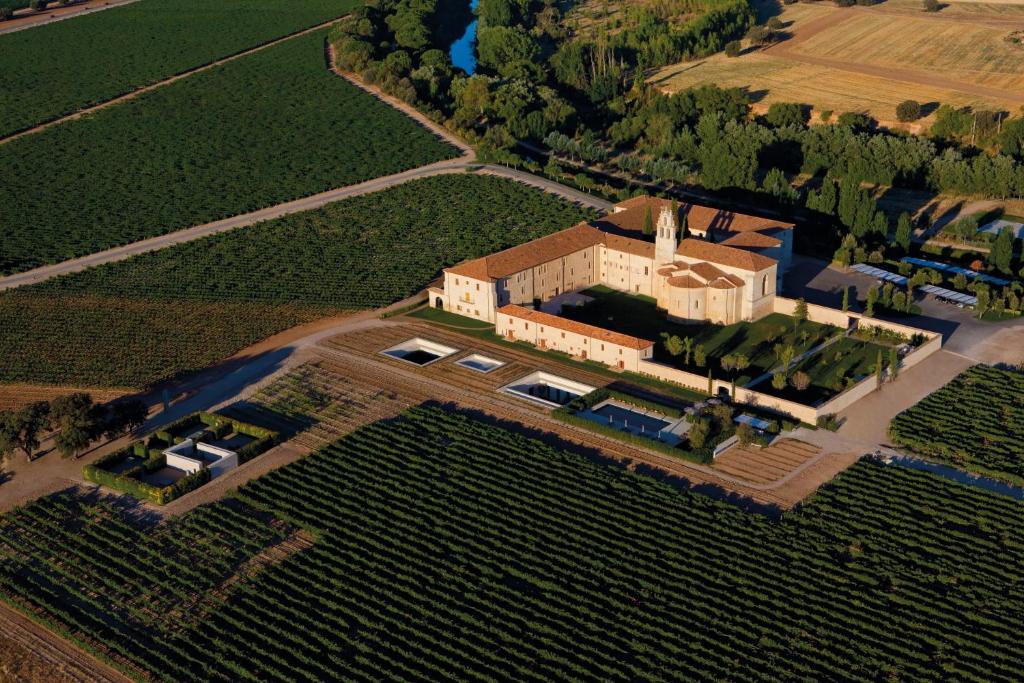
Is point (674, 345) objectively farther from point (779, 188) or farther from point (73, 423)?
point (73, 423)

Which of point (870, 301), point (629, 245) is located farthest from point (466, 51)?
point (870, 301)

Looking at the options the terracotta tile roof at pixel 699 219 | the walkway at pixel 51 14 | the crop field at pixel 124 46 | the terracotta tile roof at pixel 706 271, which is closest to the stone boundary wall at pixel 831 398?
the terracotta tile roof at pixel 706 271

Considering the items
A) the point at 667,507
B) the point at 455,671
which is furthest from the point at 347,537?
the point at 667,507

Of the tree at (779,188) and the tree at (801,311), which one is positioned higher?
the tree at (779,188)

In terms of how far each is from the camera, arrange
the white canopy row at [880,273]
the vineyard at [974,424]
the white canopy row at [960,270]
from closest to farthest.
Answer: the vineyard at [974,424], the white canopy row at [960,270], the white canopy row at [880,273]

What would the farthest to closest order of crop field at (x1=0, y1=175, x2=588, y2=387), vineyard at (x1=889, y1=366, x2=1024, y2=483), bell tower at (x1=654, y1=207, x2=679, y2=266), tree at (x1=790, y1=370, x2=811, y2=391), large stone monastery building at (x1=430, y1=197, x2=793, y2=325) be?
bell tower at (x1=654, y1=207, x2=679, y2=266), large stone monastery building at (x1=430, y1=197, x2=793, y2=325), crop field at (x1=0, y1=175, x2=588, y2=387), tree at (x1=790, y1=370, x2=811, y2=391), vineyard at (x1=889, y1=366, x2=1024, y2=483)

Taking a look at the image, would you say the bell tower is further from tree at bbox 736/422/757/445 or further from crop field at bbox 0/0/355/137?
crop field at bbox 0/0/355/137

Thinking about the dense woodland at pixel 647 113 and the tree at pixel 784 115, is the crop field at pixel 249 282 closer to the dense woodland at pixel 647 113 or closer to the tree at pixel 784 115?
the dense woodland at pixel 647 113

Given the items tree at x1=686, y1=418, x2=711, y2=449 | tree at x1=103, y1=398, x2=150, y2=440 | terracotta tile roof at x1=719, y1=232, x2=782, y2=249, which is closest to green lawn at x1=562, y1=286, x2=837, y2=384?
terracotta tile roof at x1=719, y1=232, x2=782, y2=249
